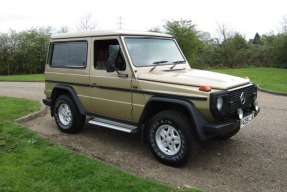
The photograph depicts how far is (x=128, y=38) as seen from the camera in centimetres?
576

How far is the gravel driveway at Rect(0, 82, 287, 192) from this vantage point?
457cm

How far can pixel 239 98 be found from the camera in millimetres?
5047

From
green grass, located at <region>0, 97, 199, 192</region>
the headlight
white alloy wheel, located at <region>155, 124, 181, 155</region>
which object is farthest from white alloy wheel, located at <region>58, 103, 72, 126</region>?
the headlight

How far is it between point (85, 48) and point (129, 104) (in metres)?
1.56

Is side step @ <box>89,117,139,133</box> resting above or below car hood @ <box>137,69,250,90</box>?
below

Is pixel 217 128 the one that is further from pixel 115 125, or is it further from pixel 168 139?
pixel 115 125

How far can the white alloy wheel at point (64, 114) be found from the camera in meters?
6.89

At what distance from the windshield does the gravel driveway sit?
156 cm

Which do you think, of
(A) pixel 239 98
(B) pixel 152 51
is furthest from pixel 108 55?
(A) pixel 239 98

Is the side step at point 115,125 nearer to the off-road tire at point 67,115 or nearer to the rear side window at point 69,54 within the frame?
the off-road tire at point 67,115

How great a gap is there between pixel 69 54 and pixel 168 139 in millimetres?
2910

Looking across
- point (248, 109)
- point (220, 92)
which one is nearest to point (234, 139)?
point (248, 109)

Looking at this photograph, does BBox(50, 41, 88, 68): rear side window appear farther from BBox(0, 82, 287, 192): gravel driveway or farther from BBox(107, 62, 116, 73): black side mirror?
BBox(0, 82, 287, 192): gravel driveway

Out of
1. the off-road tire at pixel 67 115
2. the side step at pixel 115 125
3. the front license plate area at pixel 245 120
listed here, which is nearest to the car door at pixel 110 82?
the side step at pixel 115 125
